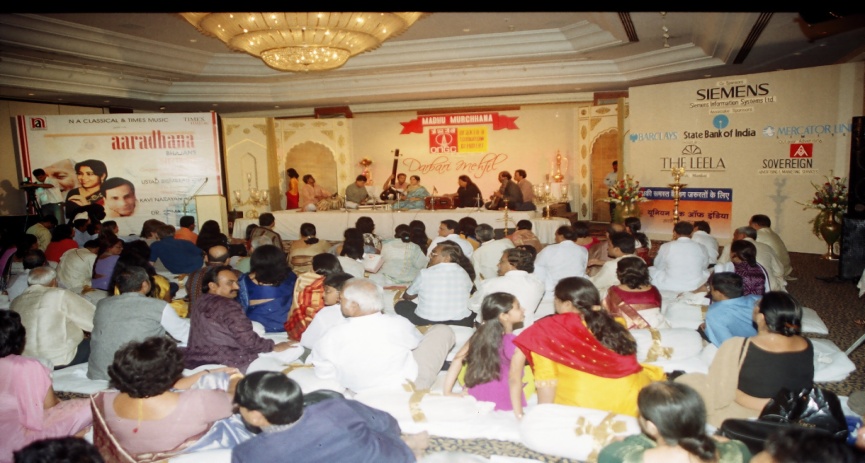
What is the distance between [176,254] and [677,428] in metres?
6.05

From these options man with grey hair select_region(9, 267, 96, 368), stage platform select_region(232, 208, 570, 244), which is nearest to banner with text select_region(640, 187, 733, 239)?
stage platform select_region(232, 208, 570, 244)

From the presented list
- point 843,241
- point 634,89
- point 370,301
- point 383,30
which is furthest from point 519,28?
point 370,301

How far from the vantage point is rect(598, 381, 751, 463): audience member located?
6.77 ft

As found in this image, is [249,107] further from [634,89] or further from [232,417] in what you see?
[232,417]

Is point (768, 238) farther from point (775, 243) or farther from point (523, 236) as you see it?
point (523, 236)

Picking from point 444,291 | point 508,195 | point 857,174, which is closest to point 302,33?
point 444,291

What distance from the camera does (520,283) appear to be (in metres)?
4.59

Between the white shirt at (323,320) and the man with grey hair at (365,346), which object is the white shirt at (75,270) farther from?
the man with grey hair at (365,346)

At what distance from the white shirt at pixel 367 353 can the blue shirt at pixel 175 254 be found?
395 centimetres

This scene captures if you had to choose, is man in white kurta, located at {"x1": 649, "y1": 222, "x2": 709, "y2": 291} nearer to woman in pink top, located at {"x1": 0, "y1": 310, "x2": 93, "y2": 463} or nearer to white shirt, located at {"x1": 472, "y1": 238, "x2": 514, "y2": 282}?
white shirt, located at {"x1": 472, "y1": 238, "x2": 514, "y2": 282}

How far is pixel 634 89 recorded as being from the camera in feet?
35.4

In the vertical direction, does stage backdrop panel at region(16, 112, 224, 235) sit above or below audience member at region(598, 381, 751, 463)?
above

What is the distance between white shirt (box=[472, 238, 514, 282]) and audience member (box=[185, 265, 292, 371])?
278 cm

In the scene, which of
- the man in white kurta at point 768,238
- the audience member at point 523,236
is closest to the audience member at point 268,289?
the audience member at point 523,236
